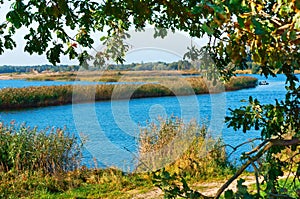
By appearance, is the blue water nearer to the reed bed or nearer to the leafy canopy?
the reed bed

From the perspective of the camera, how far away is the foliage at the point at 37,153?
641cm

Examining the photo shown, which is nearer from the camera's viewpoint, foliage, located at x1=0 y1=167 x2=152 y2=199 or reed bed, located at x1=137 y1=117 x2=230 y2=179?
foliage, located at x1=0 y1=167 x2=152 y2=199

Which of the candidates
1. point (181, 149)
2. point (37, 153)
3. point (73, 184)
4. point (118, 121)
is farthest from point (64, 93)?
point (73, 184)

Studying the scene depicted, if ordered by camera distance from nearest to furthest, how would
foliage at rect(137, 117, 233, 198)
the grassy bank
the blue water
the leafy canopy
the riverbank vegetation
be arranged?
1. the leafy canopy
2. the riverbank vegetation
3. foliage at rect(137, 117, 233, 198)
4. the blue water
5. the grassy bank

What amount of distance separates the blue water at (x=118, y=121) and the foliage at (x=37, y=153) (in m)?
0.62

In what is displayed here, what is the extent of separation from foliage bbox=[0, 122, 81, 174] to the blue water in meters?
0.62

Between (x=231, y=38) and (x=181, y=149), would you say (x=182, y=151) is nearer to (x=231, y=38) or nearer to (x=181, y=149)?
(x=181, y=149)

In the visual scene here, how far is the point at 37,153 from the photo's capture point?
6.42 m

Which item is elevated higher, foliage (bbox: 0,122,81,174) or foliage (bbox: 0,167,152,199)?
foliage (bbox: 0,122,81,174)

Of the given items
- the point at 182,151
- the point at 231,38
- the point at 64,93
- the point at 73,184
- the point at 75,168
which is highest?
the point at 231,38

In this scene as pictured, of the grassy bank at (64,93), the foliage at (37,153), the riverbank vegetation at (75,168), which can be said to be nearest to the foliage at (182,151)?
the riverbank vegetation at (75,168)

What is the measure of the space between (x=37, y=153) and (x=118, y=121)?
5.47 m

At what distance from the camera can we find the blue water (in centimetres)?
804

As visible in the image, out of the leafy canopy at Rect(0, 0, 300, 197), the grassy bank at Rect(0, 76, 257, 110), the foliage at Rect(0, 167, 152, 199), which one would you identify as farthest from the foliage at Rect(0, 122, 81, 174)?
the grassy bank at Rect(0, 76, 257, 110)
